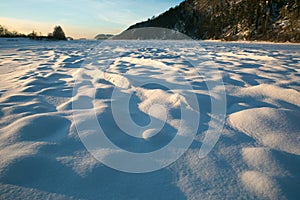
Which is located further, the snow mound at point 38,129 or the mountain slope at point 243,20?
the mountain slope at point 243,20

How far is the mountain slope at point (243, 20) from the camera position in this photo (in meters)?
21.6

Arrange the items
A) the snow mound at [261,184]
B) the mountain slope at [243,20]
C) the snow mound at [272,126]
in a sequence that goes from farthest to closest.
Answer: the mountain slope at [243,20] < the snow mound at [272,126] < the snow mound at [261,184]

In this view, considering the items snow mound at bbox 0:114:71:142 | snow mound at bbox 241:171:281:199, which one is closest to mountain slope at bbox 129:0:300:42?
snow mound at bbox 241:171:281:199

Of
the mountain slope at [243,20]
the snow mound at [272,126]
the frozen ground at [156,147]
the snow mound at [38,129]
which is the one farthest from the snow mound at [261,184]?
the mountain slope at [243,20]

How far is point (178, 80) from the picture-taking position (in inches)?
115

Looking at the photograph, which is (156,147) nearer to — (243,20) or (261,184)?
(261,184)

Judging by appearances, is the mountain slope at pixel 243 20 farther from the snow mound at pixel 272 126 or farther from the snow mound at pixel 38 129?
the snow mound at pixel 38 129

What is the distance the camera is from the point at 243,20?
3241cm

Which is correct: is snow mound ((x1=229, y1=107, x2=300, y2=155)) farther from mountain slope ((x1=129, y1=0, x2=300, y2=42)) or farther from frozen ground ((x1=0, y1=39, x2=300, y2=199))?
mountain slope ((x1=129, y1=0, x2=300, y2=42))

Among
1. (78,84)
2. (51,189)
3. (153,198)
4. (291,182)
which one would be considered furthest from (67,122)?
(291,182)

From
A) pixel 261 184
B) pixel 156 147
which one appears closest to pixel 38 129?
pixel 156 147

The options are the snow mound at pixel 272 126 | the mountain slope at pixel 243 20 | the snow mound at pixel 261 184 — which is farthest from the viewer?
the mountain slope at pixel 243 20

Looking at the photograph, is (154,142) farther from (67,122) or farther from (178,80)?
(178,80)

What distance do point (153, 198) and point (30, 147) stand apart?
94cm
